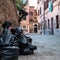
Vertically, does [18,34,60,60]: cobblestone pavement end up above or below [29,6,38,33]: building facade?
below

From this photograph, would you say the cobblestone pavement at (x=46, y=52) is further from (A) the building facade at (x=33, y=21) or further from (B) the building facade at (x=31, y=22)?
(B) the building facade at (x=31, y=22)

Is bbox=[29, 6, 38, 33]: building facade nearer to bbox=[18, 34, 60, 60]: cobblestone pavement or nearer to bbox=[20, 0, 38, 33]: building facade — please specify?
bbox=[20, 0, 38, 33]: building facade

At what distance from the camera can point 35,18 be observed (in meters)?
67.8

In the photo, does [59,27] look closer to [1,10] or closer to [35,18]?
[1,10]

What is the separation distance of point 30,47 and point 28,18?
5828 centimetres

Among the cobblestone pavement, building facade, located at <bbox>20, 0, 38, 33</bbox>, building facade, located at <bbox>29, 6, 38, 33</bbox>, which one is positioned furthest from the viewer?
building facade, located at <bbox>20, 0, 38, 33</bbox>

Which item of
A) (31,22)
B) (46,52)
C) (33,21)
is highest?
(33,21)

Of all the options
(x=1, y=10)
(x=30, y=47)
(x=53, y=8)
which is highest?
(x=53, y=8)

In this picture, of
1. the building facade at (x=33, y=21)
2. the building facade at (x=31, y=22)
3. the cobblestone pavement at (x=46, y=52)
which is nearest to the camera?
the cobblestone pavement at (x=46, y=52)

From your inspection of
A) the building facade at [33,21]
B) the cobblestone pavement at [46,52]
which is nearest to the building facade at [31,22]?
the building facade at [33,21]

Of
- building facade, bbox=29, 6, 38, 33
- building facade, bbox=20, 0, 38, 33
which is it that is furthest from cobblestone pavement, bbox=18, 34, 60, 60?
building facade, bbox=20, 0, 38, 33

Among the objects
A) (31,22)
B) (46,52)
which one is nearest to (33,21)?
(31,22)

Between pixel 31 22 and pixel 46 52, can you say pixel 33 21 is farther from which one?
pixel 46 52

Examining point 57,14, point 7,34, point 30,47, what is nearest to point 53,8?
point 57,14
